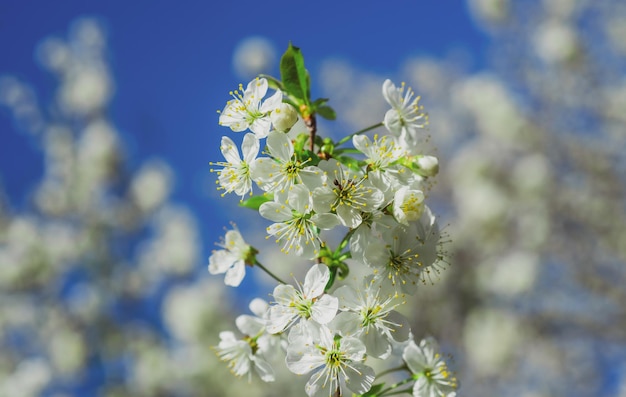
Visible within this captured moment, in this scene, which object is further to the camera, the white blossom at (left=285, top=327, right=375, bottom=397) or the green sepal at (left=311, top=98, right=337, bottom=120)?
the green sepal at (left=311, top=98, right=337, bottom=120)

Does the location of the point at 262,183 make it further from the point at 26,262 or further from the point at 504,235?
the point at 504,235

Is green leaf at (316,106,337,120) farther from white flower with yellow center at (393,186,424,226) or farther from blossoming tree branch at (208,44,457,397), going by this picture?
white flower with yellow center at (393,186,424,226)

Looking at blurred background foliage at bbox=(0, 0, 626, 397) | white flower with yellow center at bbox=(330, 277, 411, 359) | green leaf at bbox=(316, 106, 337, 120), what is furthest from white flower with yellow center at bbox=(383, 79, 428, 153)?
blurred background foliage at bbox=(0, 0, 626, 397)

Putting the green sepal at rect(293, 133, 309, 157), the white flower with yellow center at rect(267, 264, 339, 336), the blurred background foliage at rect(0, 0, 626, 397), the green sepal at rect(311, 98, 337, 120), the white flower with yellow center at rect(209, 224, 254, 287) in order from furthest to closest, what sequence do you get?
the blurred background foliage at rect(0, 0, 626, 397), the white flower with yellow center at rect(209, 224, 254, 287), the green sepal at rect(311, 98, 337, 120), the green sepal at rect(293, 133, 309, 157), the white flower with yellow center at rect(267, 264, 339, 336)

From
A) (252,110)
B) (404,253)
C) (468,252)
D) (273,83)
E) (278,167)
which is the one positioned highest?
(468,252)

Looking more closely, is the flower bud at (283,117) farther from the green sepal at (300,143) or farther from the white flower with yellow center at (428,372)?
the white flower with yellow center at (428,372)

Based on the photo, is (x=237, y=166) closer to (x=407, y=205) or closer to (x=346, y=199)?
(x=346, y=199)

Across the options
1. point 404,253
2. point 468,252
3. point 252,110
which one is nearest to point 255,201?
point 252,110
